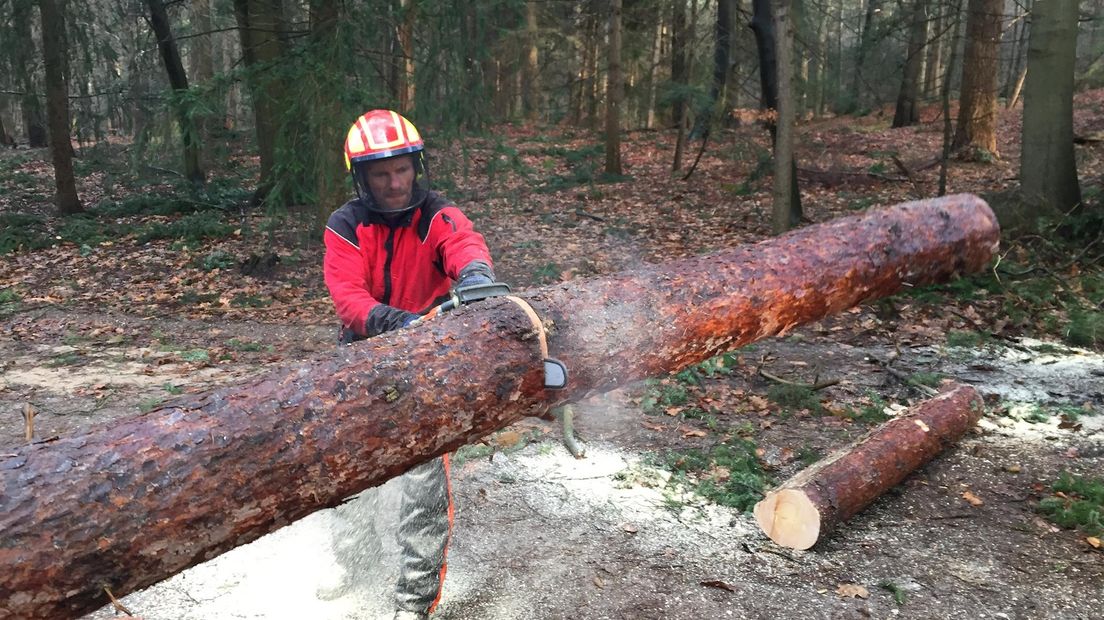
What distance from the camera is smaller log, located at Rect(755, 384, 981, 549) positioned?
140 inches

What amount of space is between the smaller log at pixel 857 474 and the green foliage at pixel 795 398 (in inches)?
29.4

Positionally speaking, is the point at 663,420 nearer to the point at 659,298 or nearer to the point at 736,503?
the point at 736,503

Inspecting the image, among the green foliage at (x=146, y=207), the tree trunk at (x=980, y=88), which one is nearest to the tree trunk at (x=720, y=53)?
the tree trunk at (x=980, y=88)

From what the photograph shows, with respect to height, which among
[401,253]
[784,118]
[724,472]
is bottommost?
[724,472]

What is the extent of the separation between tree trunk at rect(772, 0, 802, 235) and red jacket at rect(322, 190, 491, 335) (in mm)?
5532

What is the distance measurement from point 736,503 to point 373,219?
248 centimetres

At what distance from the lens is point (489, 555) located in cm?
374

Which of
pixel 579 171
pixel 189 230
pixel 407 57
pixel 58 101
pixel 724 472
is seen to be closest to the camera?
pixel 724 472

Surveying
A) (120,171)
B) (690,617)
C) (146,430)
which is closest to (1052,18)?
(690,617)

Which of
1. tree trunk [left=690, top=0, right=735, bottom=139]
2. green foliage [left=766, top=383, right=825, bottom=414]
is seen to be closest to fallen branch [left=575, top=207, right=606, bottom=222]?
tree trunk [left=690, top=0, right=735, bottom=139]

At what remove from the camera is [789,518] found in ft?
11.8

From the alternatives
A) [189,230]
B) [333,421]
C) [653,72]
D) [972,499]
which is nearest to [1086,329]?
[972,499]

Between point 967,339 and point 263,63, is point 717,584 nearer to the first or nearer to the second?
point 967,339

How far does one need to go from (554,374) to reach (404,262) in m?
1.43
